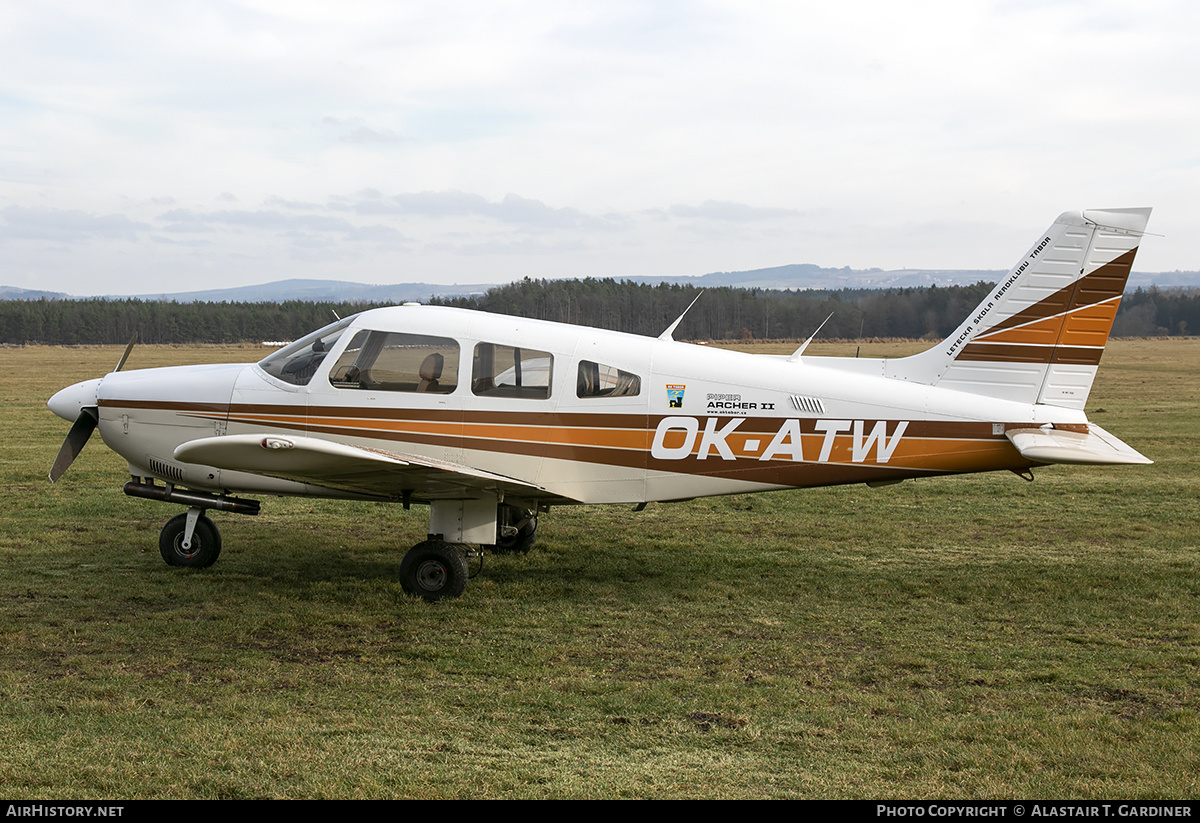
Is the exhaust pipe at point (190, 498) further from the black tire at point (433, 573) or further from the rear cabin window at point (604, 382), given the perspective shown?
the rear cabin window at point (604, 382)

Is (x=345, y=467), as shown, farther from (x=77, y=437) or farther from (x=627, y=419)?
(x=77, y=437)

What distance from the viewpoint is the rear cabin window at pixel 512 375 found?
7.76 meters

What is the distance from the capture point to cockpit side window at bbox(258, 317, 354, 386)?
7910mm

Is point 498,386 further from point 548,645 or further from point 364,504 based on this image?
point 364,504

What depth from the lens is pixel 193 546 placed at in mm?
8633

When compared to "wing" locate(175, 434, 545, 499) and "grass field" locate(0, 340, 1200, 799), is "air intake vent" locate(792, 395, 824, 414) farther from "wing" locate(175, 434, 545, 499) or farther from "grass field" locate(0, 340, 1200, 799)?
"wing" locate(175, 434, 545, 499)

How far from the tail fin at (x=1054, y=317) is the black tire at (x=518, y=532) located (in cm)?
401

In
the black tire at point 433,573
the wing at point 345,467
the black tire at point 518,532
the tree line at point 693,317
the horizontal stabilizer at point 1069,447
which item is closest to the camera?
the wing at point 345,467

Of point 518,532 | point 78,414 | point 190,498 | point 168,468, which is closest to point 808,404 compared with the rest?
point 518,532

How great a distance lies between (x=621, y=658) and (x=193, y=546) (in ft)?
15.2

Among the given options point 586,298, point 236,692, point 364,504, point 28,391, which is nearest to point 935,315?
point 586,298

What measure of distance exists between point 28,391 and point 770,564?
28301 mm

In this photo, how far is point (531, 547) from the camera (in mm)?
9555

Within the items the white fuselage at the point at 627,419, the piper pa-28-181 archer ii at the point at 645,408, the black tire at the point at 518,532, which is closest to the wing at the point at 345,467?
the piper pa-28-181 archer ii at the point at 645,408
